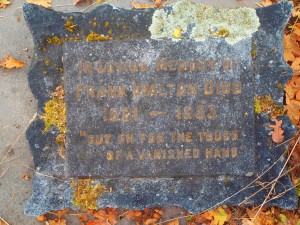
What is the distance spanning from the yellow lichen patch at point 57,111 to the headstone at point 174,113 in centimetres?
7

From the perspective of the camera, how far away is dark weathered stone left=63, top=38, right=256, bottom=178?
9.59 ft

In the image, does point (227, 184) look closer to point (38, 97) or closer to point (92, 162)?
point (92, 162)

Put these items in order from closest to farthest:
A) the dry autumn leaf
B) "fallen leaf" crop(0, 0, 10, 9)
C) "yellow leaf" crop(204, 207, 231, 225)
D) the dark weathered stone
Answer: the dark weathered stone → "yellow leaf" crop(204, 207, 231, 225) → the dry autumn leaf → "fallen leaf" crop(0, 0, 10, 9)

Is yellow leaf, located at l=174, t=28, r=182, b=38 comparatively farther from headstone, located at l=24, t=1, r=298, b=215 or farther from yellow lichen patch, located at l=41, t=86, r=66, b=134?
yellow lichen patch, located at l=41, t=86, r=66, b=134

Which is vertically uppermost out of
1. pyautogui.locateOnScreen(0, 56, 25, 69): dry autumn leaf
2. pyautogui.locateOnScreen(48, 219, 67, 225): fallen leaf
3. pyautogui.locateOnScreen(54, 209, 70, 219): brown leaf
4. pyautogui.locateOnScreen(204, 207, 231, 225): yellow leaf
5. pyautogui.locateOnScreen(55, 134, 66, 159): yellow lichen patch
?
pyautogui.locateOnScreen(0, 56, 25, 69): dry autumn leaf

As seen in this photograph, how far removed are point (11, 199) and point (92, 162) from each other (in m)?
0.95

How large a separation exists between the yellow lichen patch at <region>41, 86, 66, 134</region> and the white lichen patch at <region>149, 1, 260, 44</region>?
34.0 inches

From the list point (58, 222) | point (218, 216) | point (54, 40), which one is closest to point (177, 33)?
point (54, 40)

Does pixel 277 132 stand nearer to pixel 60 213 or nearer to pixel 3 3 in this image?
pixel 60 213

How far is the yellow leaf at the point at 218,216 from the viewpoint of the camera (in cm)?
321

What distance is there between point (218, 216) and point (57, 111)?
61.7 inches

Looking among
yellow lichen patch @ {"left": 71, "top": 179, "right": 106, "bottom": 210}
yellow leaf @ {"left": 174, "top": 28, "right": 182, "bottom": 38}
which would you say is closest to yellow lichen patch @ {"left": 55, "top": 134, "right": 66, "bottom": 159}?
yellow lichen patch @ {"left": 71, "top": 179, "right": 106, "bottom": 210}

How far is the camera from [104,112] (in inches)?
116

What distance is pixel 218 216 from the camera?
321 cm
